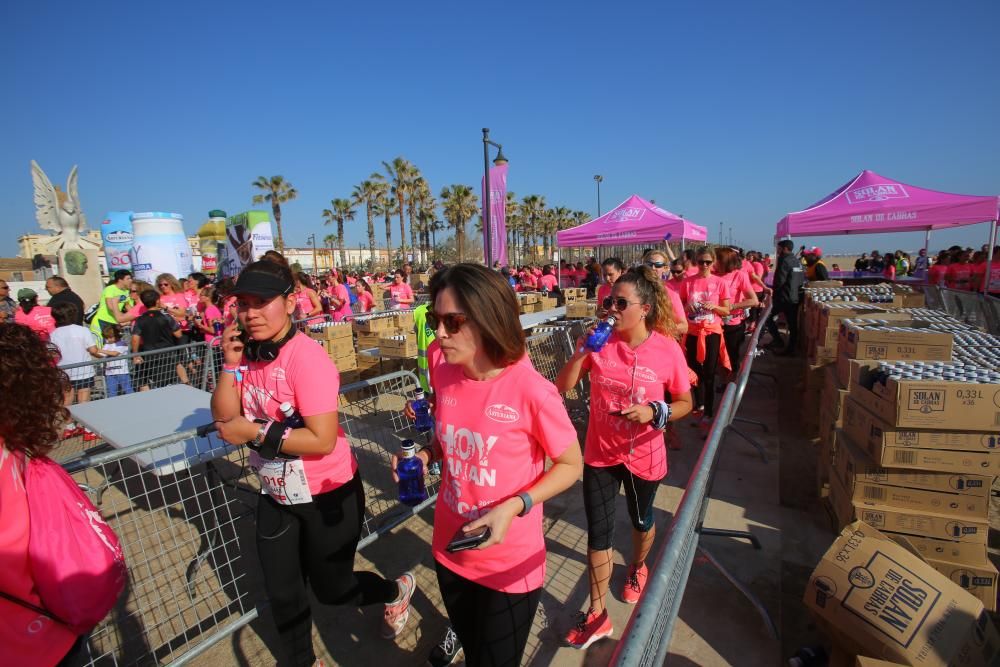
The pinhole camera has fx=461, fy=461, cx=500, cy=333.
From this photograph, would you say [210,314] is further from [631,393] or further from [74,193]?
[74,193]

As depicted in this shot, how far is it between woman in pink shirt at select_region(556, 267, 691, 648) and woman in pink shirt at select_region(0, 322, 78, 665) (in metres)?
2.15

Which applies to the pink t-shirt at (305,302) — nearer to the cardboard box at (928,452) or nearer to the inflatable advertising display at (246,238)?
the inflatable advertising display at (246,238)

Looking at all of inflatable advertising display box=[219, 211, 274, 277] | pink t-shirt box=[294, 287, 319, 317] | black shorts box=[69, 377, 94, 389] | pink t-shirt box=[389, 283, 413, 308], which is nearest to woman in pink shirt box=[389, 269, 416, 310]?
pink t-shirt box=[389, 283, 413, 308]

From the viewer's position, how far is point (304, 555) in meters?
2.30

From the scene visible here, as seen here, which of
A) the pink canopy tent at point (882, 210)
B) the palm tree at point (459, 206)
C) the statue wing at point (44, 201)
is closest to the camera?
the pink canopy tent at point (882, 210)

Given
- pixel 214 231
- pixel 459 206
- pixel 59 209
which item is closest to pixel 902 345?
pixel 214 231

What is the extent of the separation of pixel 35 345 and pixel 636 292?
2.62 meters

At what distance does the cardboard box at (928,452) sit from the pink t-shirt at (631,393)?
1.49 meters

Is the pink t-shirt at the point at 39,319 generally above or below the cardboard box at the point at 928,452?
above

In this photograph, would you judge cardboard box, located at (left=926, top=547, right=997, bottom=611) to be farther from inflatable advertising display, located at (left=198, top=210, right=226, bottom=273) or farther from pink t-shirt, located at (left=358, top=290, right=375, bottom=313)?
inflatable advertising display, located at (left=198, top=210, right=226, bottom=273)

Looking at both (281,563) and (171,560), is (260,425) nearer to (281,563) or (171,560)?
(281,563)

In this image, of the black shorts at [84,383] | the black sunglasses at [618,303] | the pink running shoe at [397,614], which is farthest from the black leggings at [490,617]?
the black shorts at [84,383]

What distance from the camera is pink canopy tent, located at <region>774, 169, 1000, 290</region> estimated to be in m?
8.45

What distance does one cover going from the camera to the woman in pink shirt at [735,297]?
589 cm
